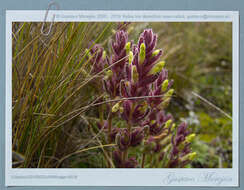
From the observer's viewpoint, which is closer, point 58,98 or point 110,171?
point 58,98

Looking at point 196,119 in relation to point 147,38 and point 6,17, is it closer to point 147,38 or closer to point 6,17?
point 147,38

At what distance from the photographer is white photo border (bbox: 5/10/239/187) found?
3.66 feet

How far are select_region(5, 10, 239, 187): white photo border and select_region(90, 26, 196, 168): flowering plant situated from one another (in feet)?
0.28

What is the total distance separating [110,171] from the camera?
112 cm

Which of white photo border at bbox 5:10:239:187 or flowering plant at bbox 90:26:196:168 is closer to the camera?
flowering plant at bbox 90:26:196:168

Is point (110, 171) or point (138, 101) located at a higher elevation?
point (138, 101)

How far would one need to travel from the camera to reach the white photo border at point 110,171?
1116 mm

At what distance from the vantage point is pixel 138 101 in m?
0.93

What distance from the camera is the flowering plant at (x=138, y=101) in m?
0.91

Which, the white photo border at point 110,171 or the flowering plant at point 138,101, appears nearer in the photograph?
the flowering plant at point 138,101

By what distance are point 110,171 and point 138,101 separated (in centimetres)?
41

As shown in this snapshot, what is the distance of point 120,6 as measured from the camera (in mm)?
1146

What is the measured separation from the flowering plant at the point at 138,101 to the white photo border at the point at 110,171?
0.09m

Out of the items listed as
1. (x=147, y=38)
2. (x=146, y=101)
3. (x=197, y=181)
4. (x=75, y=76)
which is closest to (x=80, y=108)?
(x=75, y=76)
